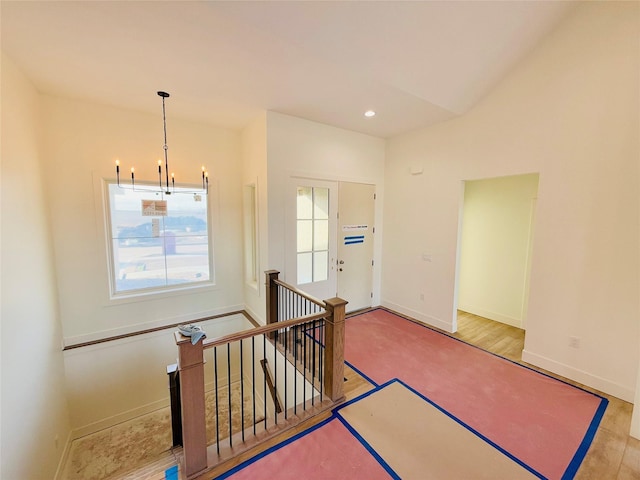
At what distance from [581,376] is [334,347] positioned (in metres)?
2.60

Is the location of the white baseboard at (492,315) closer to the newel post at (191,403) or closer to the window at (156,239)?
the newel post at (191,403)

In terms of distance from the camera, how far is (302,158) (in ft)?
11.8

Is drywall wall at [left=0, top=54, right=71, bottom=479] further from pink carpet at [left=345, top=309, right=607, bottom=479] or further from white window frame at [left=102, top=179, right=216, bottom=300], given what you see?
pink carpet at [left=345, top=309, right=607, bottom=479]

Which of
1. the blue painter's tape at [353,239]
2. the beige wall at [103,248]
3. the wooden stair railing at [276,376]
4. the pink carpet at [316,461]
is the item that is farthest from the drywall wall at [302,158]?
the pink carpet at [316,461]

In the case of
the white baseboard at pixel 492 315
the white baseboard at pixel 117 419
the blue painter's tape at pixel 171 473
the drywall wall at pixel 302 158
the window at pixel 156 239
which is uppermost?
the drywall wall at pixel 302 158

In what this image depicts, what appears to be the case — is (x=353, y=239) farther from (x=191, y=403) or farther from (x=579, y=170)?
(x=191, y=403)

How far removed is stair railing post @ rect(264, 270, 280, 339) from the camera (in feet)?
11.0

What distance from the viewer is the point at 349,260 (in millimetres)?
4285

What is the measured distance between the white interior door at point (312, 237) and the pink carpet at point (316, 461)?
2012 millimetres

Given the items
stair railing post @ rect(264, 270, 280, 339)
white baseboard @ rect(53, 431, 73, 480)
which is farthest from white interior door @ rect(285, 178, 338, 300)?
white baseboard @ rect(53, 431, 73, 480)

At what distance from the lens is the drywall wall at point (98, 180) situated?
3027 mm

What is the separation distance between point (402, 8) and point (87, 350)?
510 cm

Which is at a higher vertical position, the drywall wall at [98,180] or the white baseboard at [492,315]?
the drywall wall at [98,180]

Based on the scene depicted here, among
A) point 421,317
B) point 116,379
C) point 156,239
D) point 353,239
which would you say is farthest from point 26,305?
point 421,317
